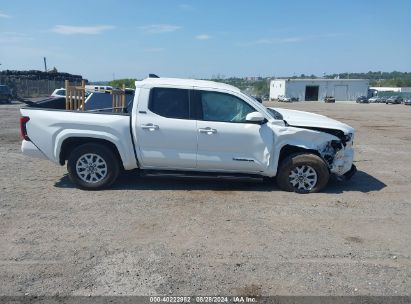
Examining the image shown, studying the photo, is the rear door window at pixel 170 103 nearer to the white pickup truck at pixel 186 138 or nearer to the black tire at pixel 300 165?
A: the white pickup truck at pixel 186 138

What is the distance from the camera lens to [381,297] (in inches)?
144

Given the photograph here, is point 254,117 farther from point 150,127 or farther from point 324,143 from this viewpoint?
point 150,127

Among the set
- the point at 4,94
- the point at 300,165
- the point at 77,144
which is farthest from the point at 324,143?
the point at 4,94

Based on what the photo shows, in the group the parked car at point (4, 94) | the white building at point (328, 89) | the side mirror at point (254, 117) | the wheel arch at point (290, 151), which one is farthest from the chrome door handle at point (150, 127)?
the white building at point (328, 89)

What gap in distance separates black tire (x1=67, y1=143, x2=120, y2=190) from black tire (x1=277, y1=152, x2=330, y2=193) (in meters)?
2.78

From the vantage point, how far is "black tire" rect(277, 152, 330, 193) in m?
6.67

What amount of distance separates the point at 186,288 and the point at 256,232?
160 centimetres

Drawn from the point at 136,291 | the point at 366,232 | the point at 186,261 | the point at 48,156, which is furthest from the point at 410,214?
the point at 48,156

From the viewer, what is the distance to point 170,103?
6.62m

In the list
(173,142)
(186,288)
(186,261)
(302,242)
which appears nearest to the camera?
(186,288)

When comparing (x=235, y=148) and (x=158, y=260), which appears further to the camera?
(x=235, y=148)

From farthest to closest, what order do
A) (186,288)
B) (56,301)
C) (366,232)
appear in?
(366,232) → (186,288) → (56,301)

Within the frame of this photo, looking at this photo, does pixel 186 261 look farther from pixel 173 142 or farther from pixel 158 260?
pixel 173 142

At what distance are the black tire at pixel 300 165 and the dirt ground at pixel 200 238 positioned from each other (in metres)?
0.18
